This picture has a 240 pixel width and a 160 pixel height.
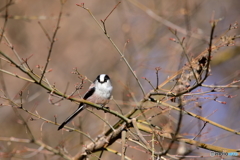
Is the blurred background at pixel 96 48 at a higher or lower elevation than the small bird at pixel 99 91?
higher

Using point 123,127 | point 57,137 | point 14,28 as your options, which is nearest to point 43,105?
point 57,137

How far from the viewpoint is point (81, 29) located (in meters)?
8.29

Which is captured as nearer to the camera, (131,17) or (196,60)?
(196,60)

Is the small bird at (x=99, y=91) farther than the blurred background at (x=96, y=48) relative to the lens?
No

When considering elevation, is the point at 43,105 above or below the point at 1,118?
above

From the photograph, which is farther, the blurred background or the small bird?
the blurred background

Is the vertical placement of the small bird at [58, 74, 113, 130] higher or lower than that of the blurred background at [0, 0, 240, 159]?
lower

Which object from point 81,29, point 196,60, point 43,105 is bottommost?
point 196,60

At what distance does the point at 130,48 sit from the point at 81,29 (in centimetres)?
296

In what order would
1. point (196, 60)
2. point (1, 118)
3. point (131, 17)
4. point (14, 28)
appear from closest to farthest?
point (196, 60) < point (131, 17) < point (1, 118) < point (14, 28)

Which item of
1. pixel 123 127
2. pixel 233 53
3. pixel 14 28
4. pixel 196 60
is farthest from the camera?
pixel 14 28

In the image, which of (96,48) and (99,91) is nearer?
(99,91)

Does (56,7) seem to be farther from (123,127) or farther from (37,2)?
(123,127)

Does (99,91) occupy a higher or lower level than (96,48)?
lower
